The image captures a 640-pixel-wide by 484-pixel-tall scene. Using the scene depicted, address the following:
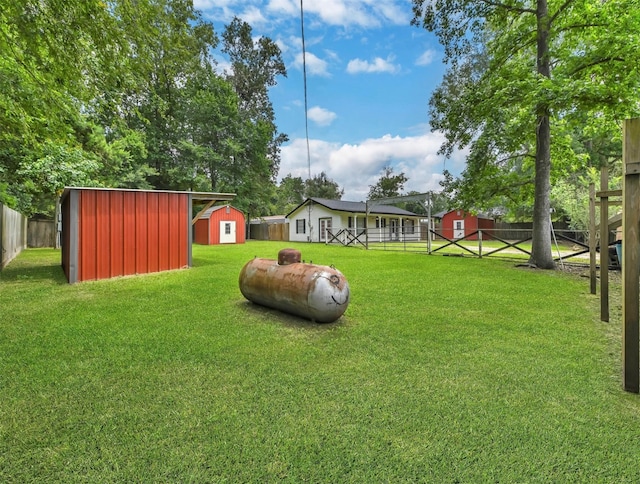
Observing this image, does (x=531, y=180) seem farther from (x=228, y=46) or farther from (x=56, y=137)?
(x=228, y=46)

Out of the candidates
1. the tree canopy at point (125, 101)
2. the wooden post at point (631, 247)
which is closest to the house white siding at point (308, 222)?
the tree canopy at point (125, 101)

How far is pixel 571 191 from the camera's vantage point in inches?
703

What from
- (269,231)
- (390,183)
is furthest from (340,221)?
(390,183)

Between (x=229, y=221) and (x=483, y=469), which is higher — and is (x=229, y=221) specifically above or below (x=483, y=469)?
above

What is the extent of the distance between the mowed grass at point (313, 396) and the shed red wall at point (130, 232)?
2.82 metres

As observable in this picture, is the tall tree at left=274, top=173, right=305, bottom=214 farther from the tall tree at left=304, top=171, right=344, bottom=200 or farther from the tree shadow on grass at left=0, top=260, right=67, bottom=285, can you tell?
the tree shadow on grass at left=0, top=260, right=67, bottom=285

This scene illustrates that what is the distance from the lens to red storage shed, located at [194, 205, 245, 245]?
Answer: 69.9ft

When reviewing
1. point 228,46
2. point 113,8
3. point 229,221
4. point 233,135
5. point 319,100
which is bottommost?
point 229,221

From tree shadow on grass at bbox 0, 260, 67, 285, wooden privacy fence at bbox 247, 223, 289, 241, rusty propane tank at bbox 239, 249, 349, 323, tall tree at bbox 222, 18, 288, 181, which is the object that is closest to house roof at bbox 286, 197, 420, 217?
wooden privacy fence at bbox 247, 223, 289, 241

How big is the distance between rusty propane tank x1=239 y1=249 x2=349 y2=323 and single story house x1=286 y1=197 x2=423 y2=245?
16.7 metres

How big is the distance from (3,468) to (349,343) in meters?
2.74

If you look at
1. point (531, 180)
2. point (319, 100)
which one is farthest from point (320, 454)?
point (319, 100)

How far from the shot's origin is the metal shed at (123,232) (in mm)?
7293

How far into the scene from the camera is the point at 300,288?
415cm
